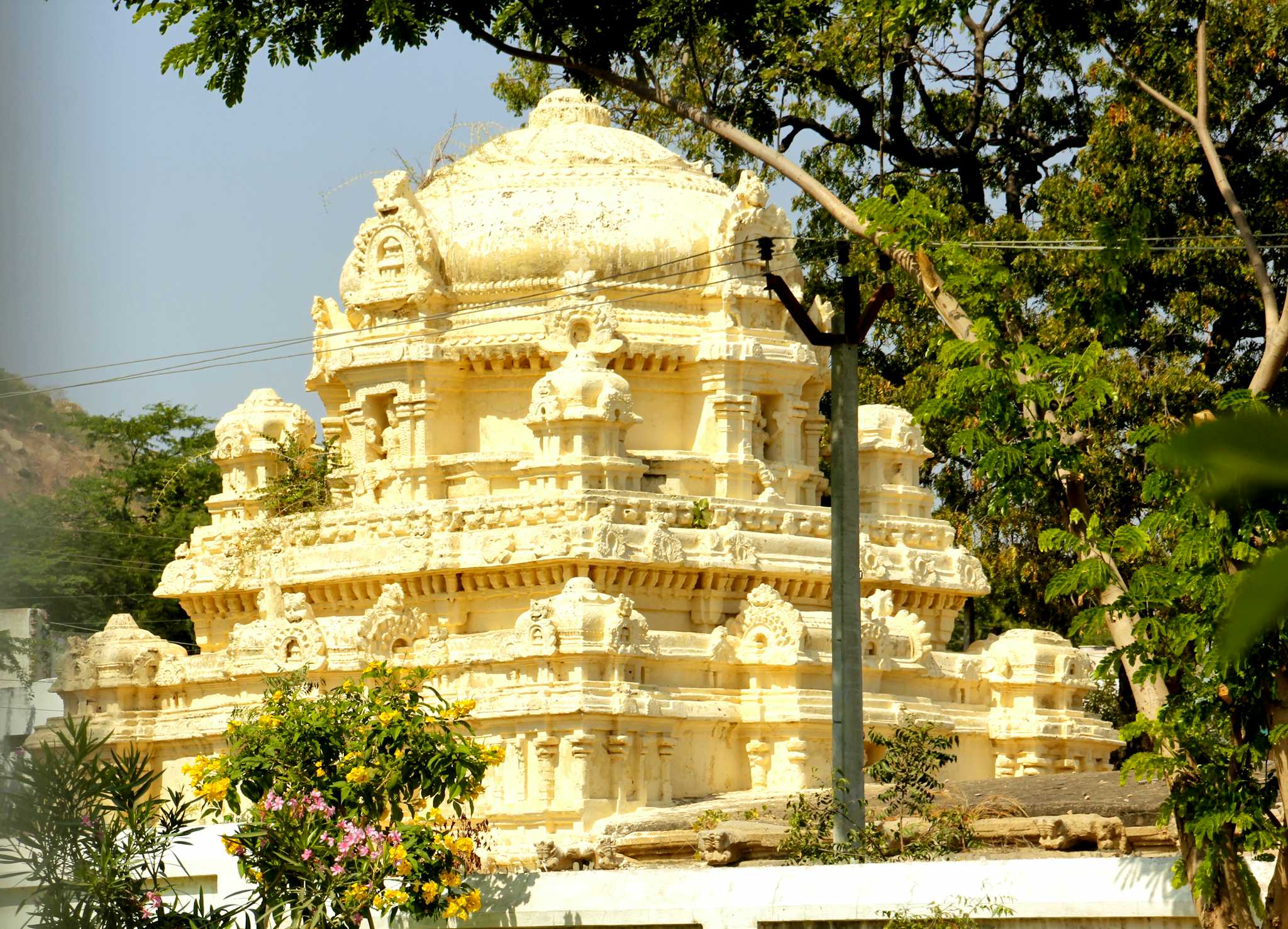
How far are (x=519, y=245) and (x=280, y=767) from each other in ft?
45.5

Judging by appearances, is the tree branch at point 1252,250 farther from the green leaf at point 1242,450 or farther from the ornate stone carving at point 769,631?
the ornate stone carving at point 769,631

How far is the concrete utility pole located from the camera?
15766 mm

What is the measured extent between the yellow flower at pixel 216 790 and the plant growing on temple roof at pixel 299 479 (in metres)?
13.5

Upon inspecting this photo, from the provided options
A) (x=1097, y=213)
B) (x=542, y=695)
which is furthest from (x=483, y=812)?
(x=1097, y=213)

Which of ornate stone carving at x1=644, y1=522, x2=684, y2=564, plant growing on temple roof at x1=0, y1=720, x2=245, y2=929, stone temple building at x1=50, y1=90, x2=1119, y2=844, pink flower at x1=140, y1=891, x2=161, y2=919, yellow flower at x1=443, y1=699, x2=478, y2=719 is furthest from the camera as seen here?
ornate stone carving at x1=644, y1=522, x2=684, y2=564

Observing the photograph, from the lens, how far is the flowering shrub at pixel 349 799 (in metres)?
12.8

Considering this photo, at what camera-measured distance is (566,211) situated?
26781mm

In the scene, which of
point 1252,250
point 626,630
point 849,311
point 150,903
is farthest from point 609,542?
point 150,903

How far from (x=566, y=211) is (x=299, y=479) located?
491cm

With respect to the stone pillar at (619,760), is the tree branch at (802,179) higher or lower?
higher

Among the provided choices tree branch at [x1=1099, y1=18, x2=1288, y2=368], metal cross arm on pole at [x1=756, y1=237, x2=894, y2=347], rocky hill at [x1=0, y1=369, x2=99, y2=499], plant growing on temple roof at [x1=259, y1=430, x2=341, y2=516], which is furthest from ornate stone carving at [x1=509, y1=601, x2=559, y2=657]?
rocky hill at [x1=0, y1=369, x2=99, y2=499]

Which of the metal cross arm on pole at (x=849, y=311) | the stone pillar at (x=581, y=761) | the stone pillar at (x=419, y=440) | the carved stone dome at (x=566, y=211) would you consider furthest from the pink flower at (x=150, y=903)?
the carved stone dome at (x=566, y=211)

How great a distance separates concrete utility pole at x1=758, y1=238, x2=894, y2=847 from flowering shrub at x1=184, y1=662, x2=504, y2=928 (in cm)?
290

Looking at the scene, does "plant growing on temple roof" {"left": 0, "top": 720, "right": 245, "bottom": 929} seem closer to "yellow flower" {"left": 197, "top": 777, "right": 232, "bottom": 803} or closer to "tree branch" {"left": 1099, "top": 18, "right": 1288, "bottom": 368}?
"yellow flower" {"left": 197, "top": 777, "right": 232, "bottom": 803}
